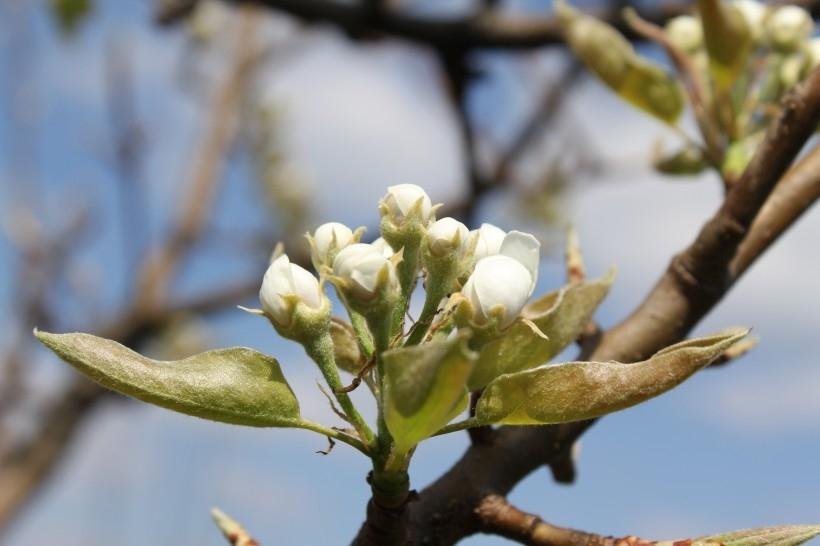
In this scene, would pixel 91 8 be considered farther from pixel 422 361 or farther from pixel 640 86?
pixel 422 361

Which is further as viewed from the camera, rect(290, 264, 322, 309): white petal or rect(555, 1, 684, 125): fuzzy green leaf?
rect(555, 1, 684, 125): fuzzy green leaf

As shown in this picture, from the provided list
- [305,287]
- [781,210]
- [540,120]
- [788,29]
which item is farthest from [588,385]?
[540,120]

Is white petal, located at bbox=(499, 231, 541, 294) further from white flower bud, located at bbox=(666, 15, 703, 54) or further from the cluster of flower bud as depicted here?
white flower bud, located at bbox=(666, 15, 703, 54)

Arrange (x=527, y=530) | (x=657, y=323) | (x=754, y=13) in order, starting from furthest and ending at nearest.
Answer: (x=754, y=13)
(x=657, y=323)
(x=527, y=530)

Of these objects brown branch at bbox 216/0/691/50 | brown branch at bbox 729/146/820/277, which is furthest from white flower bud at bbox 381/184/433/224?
brown branch at bbox 216/0/691/50

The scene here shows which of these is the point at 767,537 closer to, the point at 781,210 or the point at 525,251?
the point at 525,251

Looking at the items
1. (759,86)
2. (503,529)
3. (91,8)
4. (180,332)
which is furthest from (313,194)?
(503,529)
